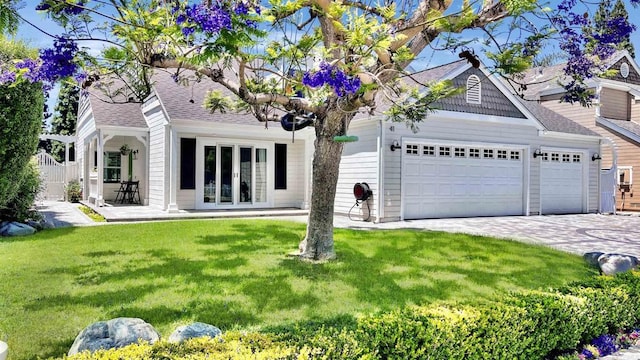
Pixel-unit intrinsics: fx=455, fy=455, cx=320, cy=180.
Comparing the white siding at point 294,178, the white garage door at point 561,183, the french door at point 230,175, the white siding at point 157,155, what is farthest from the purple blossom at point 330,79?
the white garage door at point 561,183

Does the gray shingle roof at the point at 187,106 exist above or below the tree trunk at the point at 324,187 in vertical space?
above

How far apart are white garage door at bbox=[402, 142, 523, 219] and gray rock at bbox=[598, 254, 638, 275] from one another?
21.1ft

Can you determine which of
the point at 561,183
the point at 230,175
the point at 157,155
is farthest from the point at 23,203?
the point at 561,183

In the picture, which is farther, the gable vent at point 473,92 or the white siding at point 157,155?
the gable vent at point 473,92

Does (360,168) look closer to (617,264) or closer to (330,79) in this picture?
(617,264)

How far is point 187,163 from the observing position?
13805 mm

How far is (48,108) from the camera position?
33531mm

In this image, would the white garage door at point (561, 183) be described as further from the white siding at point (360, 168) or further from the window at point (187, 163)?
the window at point (187, 163)

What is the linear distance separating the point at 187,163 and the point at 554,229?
10394 mm

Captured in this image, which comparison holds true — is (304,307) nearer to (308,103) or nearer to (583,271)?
(308,103)

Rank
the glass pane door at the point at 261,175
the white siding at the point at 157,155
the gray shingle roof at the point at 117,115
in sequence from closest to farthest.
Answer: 1. the white siding at the point at 157,155
2. the gray shingle roof at the point at 117,115
3. the glass pane door at the point at 261,175

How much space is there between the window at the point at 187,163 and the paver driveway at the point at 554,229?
4.70m

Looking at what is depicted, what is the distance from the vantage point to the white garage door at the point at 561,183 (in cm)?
1617

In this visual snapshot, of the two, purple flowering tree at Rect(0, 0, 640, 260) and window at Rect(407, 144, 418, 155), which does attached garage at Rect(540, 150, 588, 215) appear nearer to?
window at Rect(407, 144, 418, 155)
